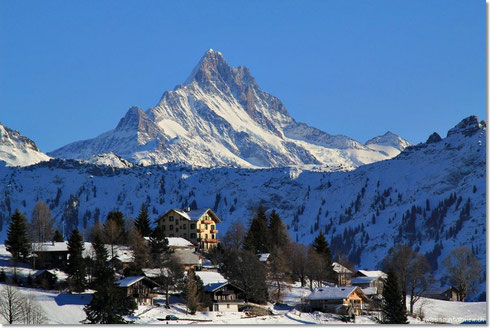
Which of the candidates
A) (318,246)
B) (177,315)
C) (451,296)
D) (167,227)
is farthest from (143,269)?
(451,296)

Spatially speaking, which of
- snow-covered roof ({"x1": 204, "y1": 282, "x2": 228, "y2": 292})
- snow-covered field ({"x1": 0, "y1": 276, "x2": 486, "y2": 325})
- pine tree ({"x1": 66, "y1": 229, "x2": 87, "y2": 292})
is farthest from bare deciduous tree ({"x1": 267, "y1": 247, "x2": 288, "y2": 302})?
pine tree ({"x1": 66, "y1": 229, "x2": 87, "y2": 292})

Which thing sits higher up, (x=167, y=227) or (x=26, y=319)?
(x=167, y=227)

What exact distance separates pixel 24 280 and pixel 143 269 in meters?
16.9

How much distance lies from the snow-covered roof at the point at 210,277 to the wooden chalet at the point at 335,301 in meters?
12.3

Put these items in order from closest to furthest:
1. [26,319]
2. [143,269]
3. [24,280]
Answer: [26,319]
[24,280]
[143,269]

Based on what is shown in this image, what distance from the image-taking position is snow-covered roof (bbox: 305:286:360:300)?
117 metres

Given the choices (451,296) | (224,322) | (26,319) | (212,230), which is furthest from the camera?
(212,230)

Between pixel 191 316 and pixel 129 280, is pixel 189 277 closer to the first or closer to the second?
pixel 129 280

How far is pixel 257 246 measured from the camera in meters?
144

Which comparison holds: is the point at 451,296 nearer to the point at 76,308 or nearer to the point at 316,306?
the point at 316,306

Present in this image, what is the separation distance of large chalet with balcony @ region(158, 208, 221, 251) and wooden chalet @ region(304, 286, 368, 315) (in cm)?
5206

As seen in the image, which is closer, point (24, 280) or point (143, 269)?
point (24, 280)

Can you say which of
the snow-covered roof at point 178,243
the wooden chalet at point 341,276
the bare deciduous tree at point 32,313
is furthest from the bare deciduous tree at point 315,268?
the bare deciduous tree at point 32,313

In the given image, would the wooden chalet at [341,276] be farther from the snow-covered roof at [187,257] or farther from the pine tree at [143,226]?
the pine tree at [143,226]
